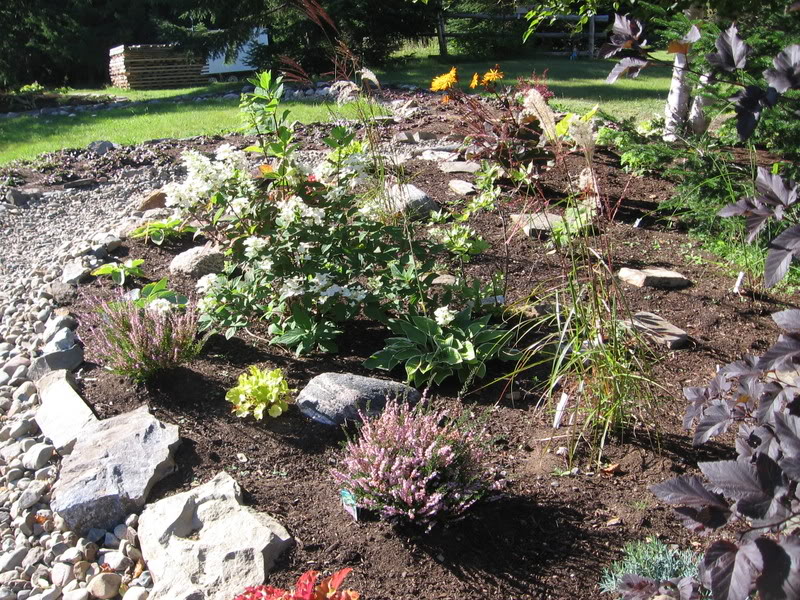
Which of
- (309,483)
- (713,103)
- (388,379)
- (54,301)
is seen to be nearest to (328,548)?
(309,483)

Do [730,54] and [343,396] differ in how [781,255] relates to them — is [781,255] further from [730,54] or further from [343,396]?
[343,396]

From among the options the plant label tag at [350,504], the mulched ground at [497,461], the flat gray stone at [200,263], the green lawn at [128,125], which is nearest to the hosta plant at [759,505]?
the mulched ground at [497,461]

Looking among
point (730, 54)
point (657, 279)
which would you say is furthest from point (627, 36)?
point (657, 279)

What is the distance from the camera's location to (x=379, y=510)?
7.67ft

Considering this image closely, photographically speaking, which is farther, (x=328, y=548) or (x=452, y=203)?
(x=452, y=203)

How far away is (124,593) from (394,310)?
1859mm

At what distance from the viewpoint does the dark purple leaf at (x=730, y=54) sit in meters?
1.41

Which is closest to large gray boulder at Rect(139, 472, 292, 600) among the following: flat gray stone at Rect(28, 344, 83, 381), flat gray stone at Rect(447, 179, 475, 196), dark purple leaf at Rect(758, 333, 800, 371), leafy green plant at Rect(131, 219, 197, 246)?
flat gray stone at Rect(28, 344, 83, 381)

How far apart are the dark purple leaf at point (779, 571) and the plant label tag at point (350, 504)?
1.52m

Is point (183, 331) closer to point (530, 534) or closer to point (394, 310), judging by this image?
point (394, 310)

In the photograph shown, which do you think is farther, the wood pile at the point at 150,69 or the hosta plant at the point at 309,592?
the wood pile at the point at 150,69

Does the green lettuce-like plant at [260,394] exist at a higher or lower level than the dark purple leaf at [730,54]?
lower

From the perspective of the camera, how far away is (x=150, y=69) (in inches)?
671

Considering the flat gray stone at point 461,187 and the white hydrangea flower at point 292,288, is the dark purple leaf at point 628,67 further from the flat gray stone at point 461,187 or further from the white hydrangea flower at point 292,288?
the flat gray stone at point 461,187
